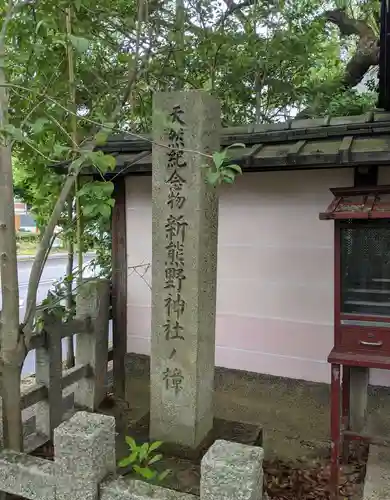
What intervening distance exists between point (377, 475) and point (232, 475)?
2.40 meters

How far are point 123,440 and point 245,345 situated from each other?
7.35 ft

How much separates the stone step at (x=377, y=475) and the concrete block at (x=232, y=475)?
76.1 inches

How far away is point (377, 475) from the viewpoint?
3.68 metres

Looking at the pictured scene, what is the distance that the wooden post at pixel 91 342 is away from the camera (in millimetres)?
4730

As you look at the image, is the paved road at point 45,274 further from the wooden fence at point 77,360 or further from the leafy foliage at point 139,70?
the wooden fence at point 77,360

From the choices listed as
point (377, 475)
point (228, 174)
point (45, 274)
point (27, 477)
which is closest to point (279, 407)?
point (377, 475)

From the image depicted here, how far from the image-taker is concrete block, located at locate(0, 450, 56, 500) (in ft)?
7.61

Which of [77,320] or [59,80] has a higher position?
[59,80]

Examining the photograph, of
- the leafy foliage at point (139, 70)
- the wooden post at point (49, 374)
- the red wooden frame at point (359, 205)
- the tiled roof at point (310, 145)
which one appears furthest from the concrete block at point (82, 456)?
the tiled roof at point (310, 145)

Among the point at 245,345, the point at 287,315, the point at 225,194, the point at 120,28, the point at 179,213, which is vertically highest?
the point at 120,28

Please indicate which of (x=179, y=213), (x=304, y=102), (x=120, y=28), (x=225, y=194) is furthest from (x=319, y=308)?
(x=304, y=102)

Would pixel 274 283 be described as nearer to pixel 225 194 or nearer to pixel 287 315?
pixel 287 315

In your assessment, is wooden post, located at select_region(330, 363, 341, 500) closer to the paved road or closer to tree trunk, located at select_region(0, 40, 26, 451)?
tree trunk, located at select_region(0, 40, 26, 451)

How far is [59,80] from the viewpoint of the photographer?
410 centimetres
